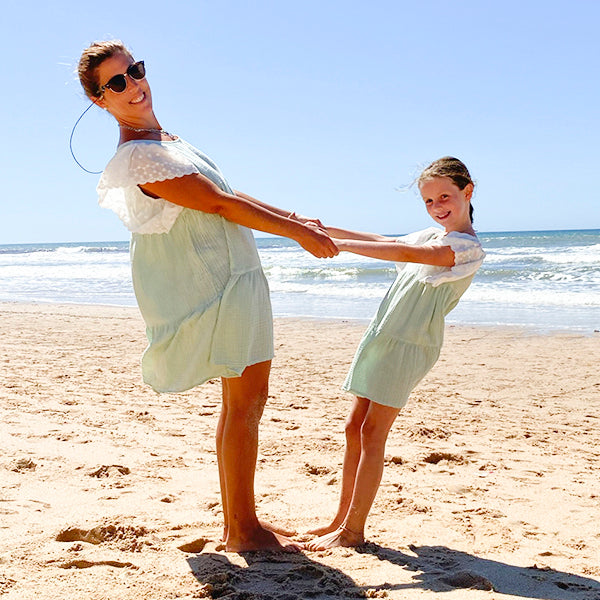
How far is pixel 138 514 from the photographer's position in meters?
3.32

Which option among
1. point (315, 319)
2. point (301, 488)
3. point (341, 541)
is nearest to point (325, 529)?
point (341, 541)

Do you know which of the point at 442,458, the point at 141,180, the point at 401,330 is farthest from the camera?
the point at 442,458

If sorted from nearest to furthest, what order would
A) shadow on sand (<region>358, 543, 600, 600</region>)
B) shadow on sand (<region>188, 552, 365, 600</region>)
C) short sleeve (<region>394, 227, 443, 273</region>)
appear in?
shadow on sand (<region>188, 552, 365, 600</region>)
shadow on sand (<region>358, 543, 600, 600</region>)
short sleeve (<region>394, 227, 443, 273</region>)

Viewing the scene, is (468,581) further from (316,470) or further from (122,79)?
(122,79)

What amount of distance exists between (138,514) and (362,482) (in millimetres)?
1071

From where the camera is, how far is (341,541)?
9.92 feet

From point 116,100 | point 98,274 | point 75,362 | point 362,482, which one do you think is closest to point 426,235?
point 362,482

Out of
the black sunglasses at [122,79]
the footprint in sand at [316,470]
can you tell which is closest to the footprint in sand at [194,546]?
the footprint in sand at [316,470]

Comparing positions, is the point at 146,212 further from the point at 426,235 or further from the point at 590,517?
the point at 590,517

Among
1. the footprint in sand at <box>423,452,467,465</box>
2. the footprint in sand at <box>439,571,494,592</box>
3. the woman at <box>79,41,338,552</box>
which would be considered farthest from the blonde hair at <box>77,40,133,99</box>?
the footprint in sand at <box>423,452,467,465</box>

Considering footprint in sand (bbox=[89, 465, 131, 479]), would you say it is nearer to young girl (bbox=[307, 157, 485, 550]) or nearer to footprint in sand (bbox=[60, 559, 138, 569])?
footprint in sand (bbox=[60, 559, 138, 569])

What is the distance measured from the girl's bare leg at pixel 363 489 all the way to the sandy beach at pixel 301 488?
0.09 metres

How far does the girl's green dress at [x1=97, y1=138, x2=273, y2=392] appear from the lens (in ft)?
8.82

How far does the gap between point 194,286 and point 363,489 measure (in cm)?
112
